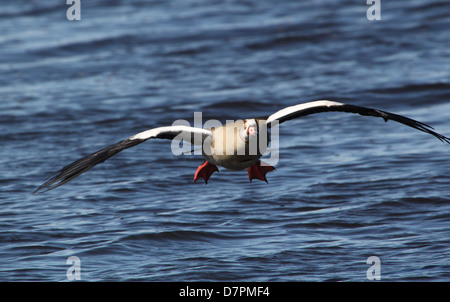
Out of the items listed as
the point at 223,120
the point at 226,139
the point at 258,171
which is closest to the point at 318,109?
the point at 226,139

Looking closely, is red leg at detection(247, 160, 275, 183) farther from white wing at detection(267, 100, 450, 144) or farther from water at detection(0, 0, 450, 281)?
white wing at detection(267, 100, 450, 144)

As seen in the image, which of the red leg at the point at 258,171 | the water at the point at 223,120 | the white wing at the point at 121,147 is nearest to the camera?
the white wing at the point at 121,147

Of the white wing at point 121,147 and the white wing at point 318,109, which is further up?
the white wing at point 318,109

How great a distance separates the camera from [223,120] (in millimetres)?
12406

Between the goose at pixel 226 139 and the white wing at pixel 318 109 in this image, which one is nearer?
the goose at pixel 226 139

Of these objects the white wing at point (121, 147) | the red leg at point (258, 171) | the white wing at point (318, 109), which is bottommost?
the red leg at point (258, 171)

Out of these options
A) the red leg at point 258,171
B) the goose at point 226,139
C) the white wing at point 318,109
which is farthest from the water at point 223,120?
the white wing at point 318,109

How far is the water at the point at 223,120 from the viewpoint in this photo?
7.55 meters

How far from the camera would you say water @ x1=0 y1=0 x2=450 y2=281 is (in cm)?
755

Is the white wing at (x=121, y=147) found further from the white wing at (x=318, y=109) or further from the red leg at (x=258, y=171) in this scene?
the red leg at (x=258, y=171)

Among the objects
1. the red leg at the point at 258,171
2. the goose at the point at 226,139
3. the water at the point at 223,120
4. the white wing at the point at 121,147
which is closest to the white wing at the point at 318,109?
the goose at the point at 226,139

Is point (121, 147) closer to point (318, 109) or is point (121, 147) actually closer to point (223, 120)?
point (318, 109)

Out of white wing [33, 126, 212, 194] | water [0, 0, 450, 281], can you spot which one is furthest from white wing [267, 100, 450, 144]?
water [0, 0, 450, 281]

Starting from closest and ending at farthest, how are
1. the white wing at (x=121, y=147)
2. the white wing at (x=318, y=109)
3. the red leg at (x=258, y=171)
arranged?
the white wing at (x=121, y=147)
the white wing at (x=318, y=109)
the red leg at (x=258, y=171)
